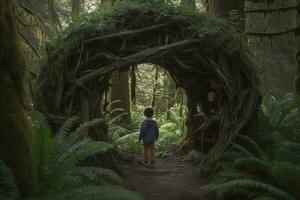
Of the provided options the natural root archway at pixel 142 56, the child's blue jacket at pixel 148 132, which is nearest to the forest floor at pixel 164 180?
the child's blue jacket at pixel 148 132

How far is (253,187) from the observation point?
6.61m

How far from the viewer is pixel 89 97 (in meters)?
8.34

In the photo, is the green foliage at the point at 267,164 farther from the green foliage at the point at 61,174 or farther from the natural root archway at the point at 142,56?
the green foliage at the point at 61,174

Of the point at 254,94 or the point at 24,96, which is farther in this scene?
the point at 254,94

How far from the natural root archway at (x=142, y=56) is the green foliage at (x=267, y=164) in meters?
0.54

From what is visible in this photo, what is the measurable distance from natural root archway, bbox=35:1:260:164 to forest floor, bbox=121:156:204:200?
2.52 feet

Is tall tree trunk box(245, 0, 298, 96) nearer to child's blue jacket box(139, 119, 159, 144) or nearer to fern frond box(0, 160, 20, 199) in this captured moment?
child's blue jacket box(139, 119, 159, 144)

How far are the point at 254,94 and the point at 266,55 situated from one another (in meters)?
8.97

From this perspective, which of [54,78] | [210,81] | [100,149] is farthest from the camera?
[210,81]

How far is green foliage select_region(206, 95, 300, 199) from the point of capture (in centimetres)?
638

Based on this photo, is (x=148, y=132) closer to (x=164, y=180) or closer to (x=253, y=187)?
(x=164, y=180)

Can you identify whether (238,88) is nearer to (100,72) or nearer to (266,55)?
(100,72)

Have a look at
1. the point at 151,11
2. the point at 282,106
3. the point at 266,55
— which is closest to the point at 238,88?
the point at 282,106

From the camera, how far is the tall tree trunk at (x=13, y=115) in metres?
4.93
